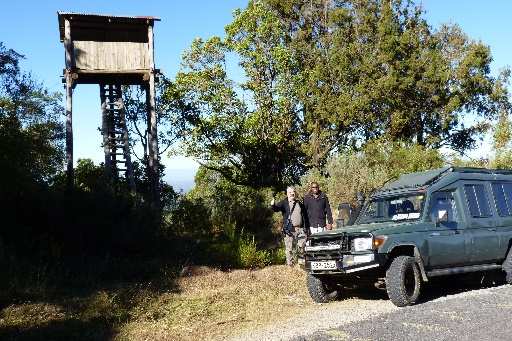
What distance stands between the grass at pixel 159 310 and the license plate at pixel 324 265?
0.73 metres

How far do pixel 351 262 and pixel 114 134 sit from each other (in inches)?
588

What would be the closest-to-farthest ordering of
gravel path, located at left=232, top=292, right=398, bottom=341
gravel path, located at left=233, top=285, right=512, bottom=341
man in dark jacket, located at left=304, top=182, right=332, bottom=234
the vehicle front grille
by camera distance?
gravel path, located at left=233, top=285, right=512, bottom=341
gravel path, located at left=232, top=292, right=398, bottom=341
the vehicle front grille
man in dark jacket, located at left=304, top=182, right=332, bottom=234

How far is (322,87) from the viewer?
29969 millimetres

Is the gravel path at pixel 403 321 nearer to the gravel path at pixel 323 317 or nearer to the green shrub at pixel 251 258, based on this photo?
the gravel path at pixel 323 317

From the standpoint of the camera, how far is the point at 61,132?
852 inches

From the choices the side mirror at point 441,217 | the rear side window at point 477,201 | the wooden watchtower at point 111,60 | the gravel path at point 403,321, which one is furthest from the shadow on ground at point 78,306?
the wooden watchtower at point 111,60

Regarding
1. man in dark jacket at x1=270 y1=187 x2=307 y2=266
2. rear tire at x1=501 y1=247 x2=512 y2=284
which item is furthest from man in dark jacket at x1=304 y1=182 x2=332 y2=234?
rear tire at x1=501 y1=247 x2=512 y2=284

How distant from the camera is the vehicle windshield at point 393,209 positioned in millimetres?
9367

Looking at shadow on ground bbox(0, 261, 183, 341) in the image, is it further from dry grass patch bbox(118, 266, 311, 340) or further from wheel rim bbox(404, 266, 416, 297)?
wheel rim bbox(404, 266, 416, 297)

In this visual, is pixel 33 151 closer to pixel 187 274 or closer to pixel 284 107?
pixel 187 274

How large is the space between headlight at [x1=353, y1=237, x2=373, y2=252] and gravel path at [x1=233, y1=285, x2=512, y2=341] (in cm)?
90

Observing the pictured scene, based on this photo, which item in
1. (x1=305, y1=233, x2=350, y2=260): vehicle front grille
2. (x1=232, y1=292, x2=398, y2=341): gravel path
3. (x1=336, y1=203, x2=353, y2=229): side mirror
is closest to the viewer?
(x1=232, y1=292, x2=398, y2=341): gravel path

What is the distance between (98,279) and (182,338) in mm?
4577

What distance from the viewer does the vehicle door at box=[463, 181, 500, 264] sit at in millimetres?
9570
